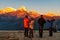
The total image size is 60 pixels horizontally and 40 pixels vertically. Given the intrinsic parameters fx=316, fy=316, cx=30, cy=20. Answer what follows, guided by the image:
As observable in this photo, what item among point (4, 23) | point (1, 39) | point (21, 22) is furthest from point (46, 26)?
point (1, 39)

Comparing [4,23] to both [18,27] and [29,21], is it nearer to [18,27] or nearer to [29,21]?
[18,27]

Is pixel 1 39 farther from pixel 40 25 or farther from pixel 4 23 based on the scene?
pixel 4 23

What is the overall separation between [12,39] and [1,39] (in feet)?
3.13

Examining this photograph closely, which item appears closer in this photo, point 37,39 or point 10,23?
point 37,39

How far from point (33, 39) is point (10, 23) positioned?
55.6ft

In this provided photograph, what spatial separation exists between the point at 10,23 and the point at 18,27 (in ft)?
6.24

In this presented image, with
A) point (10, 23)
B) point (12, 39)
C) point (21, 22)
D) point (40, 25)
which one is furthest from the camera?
point (10, 23)

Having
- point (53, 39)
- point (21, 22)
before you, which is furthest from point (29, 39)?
point (21, 22)

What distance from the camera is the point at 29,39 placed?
26.1m

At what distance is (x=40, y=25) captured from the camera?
27.9 meters

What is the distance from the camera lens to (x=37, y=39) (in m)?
26.2

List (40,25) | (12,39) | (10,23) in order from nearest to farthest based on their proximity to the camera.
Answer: (12,39) → (40,25) → (10,23)

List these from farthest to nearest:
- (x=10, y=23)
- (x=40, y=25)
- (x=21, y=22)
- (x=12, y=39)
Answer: (x=10, y=23), (x=21, y=22), (x=40, y=25), (x=12, y=39)

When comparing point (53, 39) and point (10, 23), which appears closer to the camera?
point (53, 39)
